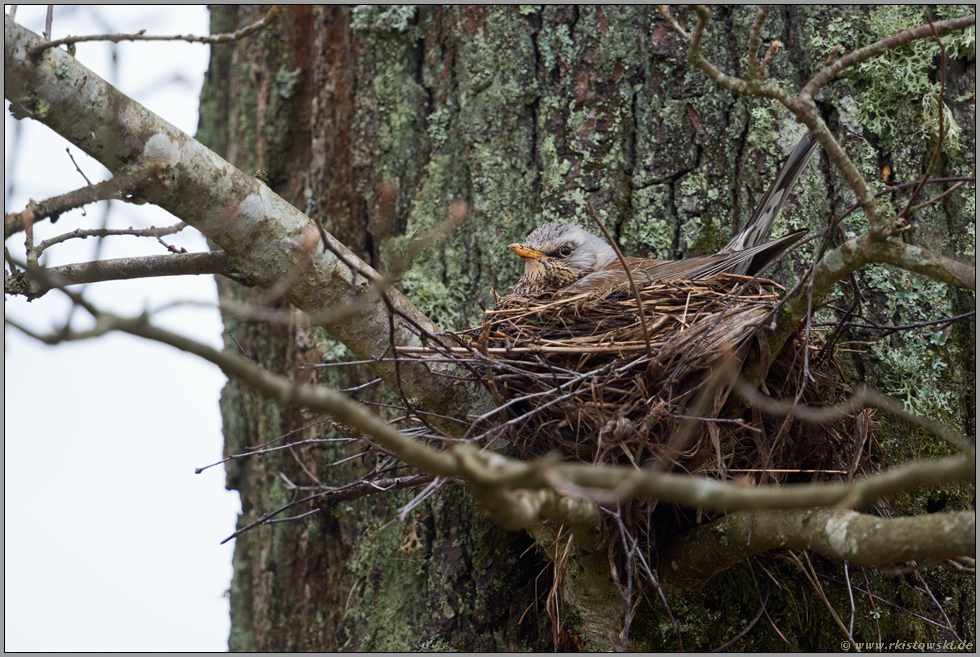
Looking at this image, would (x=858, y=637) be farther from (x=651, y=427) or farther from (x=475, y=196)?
(x=475, y=196)

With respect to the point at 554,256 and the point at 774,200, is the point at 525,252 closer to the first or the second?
the point at 554,256

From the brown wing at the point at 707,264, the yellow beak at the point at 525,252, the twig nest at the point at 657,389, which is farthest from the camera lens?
the yellow beak at the point at 525,252

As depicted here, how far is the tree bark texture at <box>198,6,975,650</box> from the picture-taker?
120 inches

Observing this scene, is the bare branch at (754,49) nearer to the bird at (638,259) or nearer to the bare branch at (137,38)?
the bird at (638,259)

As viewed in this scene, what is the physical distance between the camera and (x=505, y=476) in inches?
53.0

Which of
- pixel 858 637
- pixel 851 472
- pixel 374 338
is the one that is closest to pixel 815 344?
pixel 851 472

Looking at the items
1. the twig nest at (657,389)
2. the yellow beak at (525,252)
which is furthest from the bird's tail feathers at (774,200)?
the yellow beak at (525,252)

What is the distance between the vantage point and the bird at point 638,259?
2.94 m

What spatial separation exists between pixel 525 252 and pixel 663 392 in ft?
4.05

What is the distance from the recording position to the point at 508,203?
11.7ft

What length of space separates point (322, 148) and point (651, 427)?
2.53 metres

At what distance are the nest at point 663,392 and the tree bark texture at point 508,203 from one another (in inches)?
20.9

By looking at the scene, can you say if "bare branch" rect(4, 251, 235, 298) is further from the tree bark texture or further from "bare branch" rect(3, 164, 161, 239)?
the tree bark texture

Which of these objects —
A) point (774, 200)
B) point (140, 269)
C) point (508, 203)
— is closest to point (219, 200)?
point (140, 269)
